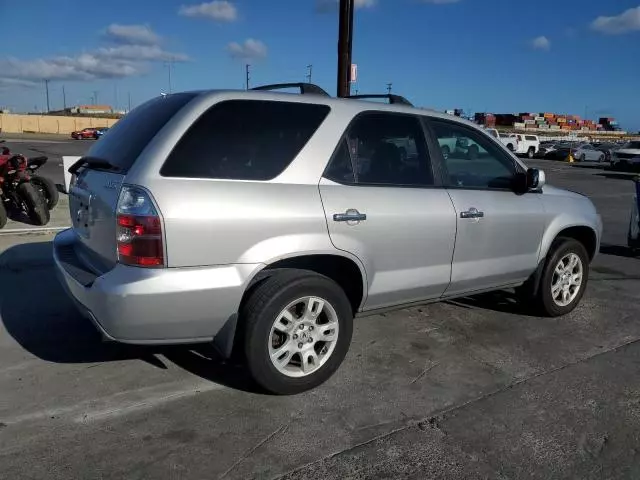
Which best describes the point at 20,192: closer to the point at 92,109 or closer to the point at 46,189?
the point at 46,189

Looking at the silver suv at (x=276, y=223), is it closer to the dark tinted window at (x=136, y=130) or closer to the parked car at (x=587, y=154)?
the dark tinted window at (x=136, y=130)

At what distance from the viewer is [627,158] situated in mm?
29375

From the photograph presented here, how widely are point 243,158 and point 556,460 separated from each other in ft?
7.54

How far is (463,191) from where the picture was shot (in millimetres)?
4152

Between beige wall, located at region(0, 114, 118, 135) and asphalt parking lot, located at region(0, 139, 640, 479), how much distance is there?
68.3 meters

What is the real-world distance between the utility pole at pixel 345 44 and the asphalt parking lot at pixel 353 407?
741 centimetres

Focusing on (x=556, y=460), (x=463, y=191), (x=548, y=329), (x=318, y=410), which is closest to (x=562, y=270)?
(x=548, y=329)

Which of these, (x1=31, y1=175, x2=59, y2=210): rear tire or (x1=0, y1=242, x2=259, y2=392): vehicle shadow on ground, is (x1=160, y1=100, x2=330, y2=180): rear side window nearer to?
(x1=0, y1=242, x2=259, y2=392): vehicle shadow on ground

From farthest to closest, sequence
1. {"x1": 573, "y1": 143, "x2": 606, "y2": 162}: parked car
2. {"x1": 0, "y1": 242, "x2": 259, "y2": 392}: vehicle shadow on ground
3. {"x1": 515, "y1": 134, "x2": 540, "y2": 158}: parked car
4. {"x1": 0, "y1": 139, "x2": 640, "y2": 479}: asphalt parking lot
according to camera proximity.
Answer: {"x1": 515, "y1": 134, "x2": 540, "y2": 158}: parked car, {"x1": 573, "y1": 143, "x2": 606, "y2": 162}: parked car, {"x1": 0, "y1": 242, "x2": 259, "y2": 392}: vehicle shadow on ground, {"x1": 0, "y1": 139, "x2": 640, "y2": 479}: asphalt parking lot

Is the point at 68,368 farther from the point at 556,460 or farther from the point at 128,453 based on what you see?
the point at 556,460

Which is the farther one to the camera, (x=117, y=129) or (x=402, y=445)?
(x=117, y=129)

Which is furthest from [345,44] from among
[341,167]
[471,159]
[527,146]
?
[527,146]

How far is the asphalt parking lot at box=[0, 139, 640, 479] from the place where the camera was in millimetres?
2756

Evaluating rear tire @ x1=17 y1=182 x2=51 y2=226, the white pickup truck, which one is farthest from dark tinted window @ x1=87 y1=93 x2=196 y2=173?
the white pickup truck
